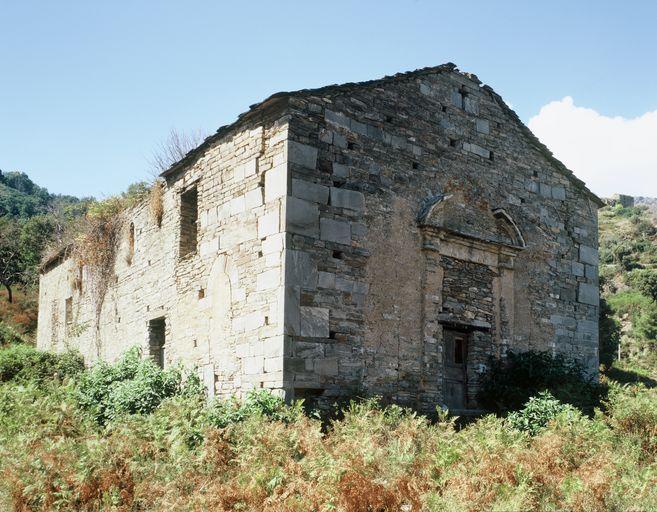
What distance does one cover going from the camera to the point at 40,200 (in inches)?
1970

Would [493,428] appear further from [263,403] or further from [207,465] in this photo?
[207,465]

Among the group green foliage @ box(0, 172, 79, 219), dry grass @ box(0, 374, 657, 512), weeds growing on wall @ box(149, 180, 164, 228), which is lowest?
dry grass @ box(0, 374, 657, 512)

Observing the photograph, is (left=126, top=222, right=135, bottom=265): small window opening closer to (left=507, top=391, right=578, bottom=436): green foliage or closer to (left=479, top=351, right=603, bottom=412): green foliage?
(left=479, top=351, right=603, bottom=412): green foliage

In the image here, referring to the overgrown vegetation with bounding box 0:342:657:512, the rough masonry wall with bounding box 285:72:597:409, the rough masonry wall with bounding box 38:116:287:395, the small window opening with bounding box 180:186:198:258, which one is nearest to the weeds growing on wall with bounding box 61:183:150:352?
the rough masonry wall with bounding box 38:116:287:395

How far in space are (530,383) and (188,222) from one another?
269 inches

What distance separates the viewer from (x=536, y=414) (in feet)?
36.6

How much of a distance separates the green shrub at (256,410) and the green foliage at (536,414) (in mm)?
3832

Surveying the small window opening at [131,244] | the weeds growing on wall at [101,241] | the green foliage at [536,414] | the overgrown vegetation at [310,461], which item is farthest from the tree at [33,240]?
the green foliage at [536,414]

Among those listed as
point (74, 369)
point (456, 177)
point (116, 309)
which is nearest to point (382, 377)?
point (456, 177)

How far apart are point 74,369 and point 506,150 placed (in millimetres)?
11097

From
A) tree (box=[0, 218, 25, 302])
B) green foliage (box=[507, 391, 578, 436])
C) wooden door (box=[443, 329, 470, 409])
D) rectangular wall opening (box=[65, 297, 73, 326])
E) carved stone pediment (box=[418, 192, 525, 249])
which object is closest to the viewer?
green foliage (box=[507, 391, 578, 436])

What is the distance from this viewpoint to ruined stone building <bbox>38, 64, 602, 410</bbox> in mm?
10351

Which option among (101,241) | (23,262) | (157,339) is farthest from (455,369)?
(23,262)

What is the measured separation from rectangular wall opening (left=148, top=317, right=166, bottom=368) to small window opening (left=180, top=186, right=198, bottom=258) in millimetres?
1600
